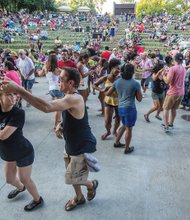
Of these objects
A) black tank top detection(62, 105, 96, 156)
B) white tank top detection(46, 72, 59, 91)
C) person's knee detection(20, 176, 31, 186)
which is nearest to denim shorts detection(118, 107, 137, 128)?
black tank top detection(62, 105, 96, 156)

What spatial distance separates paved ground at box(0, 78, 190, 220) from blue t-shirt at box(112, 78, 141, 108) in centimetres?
97

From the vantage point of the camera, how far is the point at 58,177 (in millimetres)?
4023

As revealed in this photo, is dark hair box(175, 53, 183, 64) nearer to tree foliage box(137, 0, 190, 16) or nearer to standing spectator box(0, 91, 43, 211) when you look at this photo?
standing spectator box(0, 91, 43, 211)

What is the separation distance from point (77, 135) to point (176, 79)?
3.38 metres

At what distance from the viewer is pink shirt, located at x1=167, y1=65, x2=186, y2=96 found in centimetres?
551

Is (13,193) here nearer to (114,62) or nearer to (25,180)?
(25,180)

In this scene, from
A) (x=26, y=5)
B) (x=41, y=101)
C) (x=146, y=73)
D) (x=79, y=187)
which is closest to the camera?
(x=41, y=101)

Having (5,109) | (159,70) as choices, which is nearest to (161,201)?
(5,109)

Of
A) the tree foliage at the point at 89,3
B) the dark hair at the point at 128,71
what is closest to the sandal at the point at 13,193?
the dark hair at the point at 128,71

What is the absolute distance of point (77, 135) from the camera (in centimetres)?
292

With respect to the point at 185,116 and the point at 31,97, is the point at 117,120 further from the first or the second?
the point at 31,97

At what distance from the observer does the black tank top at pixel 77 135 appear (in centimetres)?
286

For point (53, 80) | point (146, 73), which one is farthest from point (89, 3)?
point (53, 80)

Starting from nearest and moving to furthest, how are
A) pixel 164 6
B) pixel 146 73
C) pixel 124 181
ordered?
pixel 124 181 → pixel 146 73 → pixel 164 6
